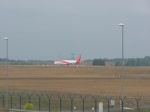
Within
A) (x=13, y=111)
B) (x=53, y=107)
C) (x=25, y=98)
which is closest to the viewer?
(x=13, y=111)

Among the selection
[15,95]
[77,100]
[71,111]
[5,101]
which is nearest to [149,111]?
[71,111]

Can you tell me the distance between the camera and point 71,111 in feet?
129

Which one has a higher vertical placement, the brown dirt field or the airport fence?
the brown dirt field

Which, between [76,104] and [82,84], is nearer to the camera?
[76,104]

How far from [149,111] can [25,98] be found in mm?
18803

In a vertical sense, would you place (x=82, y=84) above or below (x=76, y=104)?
above

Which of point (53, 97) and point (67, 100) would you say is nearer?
point (67, 100)

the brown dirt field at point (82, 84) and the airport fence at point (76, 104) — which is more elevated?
the brown dirt field at point (82, 84)

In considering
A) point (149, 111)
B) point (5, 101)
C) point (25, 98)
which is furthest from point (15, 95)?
point (149, 111)

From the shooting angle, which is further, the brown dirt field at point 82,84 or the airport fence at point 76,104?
the brown dirt field at point 82,84

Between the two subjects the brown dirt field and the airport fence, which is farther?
the brown dirt field

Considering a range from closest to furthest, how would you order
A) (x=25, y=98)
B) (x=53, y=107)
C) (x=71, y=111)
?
(x=71, y=111), (x=53, y=107), (x=25, y=98)

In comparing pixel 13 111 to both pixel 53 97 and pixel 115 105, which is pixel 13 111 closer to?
pixel 115 105

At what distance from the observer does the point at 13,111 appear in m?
36.4
